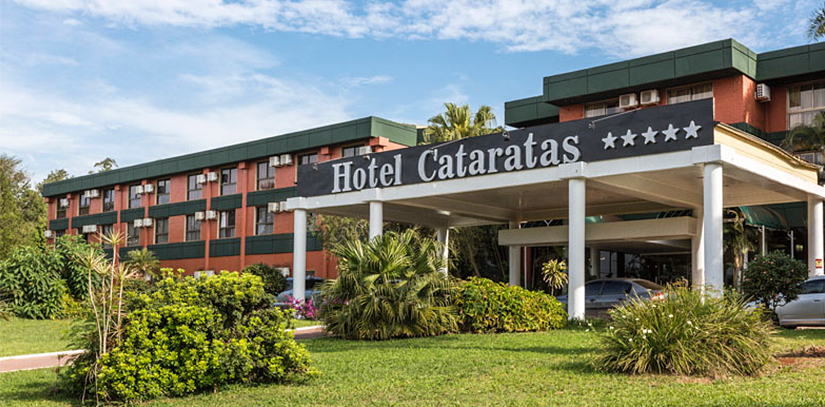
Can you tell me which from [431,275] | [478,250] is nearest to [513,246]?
[478,250]

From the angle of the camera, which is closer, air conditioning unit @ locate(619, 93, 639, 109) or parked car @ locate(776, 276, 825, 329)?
parked car @ locate(776, 276, 825, 329)

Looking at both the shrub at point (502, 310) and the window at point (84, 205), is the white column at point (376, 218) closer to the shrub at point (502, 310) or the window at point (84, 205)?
the shrub at point (502, 310)

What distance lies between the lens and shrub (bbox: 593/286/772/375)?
1051cm

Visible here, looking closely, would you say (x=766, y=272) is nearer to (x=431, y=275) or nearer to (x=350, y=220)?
(x=431, y=275)

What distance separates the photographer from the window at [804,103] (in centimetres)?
2980

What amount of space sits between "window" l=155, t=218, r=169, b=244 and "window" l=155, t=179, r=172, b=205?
3.70 feet

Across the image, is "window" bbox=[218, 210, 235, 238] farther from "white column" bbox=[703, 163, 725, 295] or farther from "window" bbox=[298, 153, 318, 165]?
"white column" bbox=[703, 163, 725, 295]

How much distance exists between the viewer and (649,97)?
3188 cm

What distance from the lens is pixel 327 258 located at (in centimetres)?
3672

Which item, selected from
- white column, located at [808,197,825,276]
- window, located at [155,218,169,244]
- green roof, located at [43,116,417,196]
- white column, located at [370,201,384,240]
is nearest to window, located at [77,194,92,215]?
green roof, located at [43,116,417,196]

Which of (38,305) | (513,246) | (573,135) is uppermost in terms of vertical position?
(573,135)

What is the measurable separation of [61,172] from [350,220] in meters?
56.1

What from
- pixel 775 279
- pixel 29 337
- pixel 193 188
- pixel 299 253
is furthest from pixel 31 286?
pixel 775 279

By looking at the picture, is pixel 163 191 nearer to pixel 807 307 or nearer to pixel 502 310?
pixel 502 310
